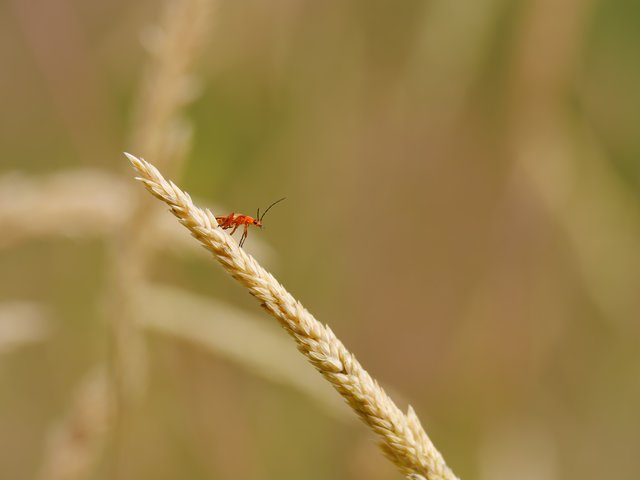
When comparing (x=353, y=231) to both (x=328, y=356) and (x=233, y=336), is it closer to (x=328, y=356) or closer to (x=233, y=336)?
(x=233, y=336)

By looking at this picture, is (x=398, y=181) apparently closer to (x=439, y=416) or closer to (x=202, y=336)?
(x=439, y=416)

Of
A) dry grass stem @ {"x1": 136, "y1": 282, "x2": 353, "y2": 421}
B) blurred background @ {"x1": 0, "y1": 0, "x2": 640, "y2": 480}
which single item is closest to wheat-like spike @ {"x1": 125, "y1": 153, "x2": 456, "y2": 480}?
blurred background @ {"x1": 0, "y1": 0, "x2": 640, "y2": 480}

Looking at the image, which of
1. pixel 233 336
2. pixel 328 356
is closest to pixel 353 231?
pixel 233 336

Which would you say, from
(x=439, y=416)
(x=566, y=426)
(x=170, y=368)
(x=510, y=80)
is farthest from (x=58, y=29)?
(x=566, y=426)

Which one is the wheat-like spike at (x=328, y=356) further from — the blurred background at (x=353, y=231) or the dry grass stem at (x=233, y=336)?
the dry grass stem at (x=233, y=336)

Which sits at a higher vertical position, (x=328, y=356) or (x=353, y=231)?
(x=328, y=356)

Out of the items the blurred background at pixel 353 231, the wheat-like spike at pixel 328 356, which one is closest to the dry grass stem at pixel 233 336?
the blurred background at pixel 353 231
